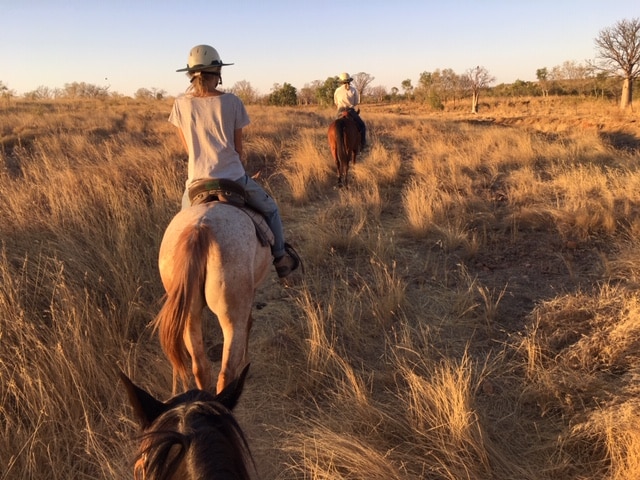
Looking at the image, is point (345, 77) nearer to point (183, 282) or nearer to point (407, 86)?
point (183, 282)

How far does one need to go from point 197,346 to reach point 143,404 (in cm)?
137

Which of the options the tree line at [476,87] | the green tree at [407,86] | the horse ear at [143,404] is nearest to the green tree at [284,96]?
the tree line at [476,87]

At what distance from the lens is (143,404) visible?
122 centimetres

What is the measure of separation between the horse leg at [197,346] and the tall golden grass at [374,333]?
0.46 metres

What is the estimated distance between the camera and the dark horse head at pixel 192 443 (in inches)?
39.5

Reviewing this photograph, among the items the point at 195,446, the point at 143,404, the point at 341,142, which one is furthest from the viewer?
the point at 341,142

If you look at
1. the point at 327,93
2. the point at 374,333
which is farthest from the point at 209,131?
the point at 327,93

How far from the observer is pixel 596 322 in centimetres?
330

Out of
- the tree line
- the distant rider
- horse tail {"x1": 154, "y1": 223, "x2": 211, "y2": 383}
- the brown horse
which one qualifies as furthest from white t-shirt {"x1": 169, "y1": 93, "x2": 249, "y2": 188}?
the tree line

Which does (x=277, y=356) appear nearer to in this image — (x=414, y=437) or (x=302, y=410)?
(x=302, y=410)

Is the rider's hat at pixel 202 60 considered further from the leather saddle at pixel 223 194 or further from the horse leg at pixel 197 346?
the horse leg at pixel 197 346

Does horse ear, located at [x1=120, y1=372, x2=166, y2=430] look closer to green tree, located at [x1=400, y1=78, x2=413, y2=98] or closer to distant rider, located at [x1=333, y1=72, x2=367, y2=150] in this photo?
distant rider, located at [x1=333, y1=72, x2=367, y2=150]

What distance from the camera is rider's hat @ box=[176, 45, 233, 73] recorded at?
2.87 m

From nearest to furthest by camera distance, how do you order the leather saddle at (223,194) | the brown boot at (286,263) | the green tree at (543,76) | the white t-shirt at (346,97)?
the leather saddle at (223,194) → the brown boot at (286,263) → the white t-shirt at (346,97) → the green tree at (543,76)
